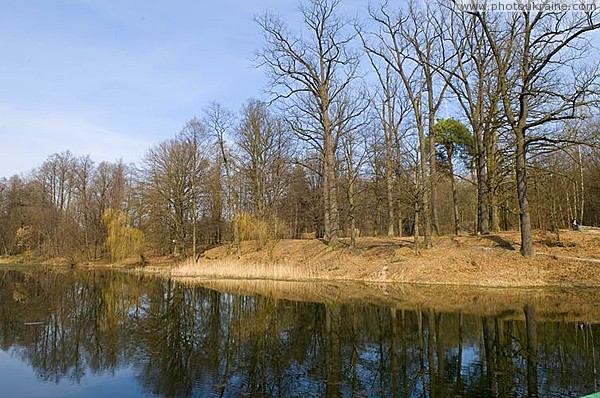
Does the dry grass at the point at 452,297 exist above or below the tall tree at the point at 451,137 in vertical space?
below

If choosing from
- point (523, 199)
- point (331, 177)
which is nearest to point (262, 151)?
point (331, 177)

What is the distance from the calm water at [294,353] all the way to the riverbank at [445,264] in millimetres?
4559

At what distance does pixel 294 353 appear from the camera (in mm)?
8578

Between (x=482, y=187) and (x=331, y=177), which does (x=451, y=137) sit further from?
(x=331, y=177)

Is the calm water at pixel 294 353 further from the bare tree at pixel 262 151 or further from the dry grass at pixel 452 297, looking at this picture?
the bare tree at pixel 262 151

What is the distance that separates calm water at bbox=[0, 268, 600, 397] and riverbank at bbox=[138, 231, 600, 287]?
4559 mm

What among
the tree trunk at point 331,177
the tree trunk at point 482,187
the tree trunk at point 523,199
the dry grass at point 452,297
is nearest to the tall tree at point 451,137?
the tree trunk at point 482,187

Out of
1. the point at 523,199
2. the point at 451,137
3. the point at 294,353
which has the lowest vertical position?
the point at 294,353

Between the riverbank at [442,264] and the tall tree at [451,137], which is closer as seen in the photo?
the riverbank at [442,264]

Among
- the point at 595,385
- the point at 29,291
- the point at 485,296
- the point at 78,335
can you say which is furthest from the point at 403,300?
the point at 29,291

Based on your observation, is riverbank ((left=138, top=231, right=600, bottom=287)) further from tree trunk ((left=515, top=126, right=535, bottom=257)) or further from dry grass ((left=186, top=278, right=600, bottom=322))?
dry grass ((left=186, top=278, right=600, bottom=322))

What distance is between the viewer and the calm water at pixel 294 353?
→ 6.59 meters

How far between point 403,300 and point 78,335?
9528 millimetres

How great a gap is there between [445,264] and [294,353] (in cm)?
1197
